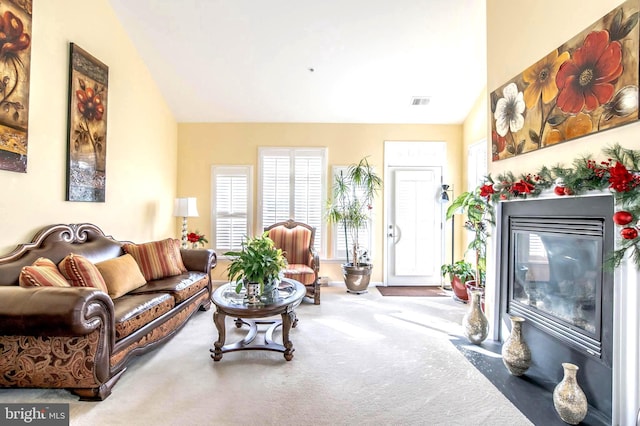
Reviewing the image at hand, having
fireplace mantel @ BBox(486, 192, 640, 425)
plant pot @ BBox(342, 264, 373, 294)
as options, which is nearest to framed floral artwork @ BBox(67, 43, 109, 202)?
plant pot @ BBox(342, 264, 373, 294)

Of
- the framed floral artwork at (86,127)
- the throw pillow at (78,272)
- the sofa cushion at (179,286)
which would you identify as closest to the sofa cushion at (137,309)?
the sofa cushion at (179,286)

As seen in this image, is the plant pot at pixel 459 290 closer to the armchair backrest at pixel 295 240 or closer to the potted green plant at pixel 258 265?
the armchair backrest at pixel 295 240

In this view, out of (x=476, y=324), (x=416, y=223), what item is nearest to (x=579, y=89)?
(x=476, y=324)

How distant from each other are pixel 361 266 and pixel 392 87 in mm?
2764

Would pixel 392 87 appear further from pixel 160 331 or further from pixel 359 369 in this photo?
pixel 160 331

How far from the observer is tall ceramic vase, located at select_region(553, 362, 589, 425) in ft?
5.96

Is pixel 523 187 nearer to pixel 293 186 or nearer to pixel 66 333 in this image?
pixel 66 333

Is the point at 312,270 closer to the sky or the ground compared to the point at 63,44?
closer to the ground

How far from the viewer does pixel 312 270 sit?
4.28 metres

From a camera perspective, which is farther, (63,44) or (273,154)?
(273,154)

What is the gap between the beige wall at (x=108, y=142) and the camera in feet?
8.70

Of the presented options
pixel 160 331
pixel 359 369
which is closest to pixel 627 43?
pixel 359 369

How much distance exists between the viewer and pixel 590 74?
198cm

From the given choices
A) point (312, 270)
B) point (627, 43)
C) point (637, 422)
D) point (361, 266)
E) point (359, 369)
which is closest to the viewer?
point (637, 422)
